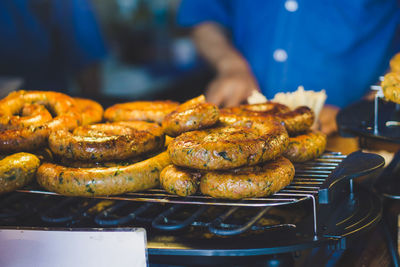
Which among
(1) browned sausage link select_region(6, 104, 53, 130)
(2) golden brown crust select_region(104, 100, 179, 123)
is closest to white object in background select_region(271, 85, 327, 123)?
(2) golden brown crust select_region(104, 100, 179, 123)

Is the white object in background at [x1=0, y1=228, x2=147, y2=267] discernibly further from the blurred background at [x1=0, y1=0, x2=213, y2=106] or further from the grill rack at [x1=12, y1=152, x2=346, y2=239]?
the blurred background at [x1=0, y1=0, x2=213, y2=106]

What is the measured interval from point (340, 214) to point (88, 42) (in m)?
4.49

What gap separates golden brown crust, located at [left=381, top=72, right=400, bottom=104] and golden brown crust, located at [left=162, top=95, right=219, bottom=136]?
93 cm

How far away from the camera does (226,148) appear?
60.2 inches

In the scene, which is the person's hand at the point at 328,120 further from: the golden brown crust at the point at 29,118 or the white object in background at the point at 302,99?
the golden brown crust at the point at 29,118

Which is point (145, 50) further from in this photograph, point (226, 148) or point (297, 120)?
point (226, 148)

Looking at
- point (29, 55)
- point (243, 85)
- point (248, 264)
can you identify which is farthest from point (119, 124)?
point (29, 55)

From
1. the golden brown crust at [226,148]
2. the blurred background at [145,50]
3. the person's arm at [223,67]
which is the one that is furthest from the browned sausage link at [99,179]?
the blurred background at [145,50]

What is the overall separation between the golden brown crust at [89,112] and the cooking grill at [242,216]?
0.45 metres

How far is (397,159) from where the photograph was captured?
2.04 m

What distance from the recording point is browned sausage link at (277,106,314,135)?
6.51ft

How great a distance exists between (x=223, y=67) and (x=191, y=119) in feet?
7.61

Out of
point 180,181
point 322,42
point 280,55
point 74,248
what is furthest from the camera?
point 280,55

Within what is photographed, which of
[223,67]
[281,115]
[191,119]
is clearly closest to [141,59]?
[223,67]
